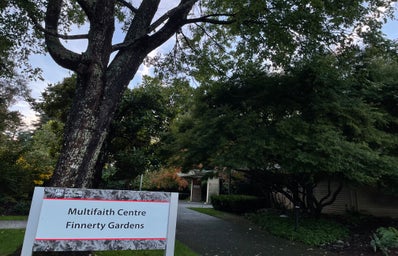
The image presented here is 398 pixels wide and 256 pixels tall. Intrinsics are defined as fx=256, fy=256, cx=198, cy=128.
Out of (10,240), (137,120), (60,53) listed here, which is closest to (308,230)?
(137,120)

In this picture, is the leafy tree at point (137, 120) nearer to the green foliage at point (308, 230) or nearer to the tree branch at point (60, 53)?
the tree branch at point (60, 53)

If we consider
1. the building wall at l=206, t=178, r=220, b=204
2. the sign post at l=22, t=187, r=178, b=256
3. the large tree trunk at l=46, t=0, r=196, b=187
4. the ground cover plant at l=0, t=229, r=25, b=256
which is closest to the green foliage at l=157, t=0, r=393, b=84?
the large tree trunk at l=46, t=0, r=196, b=187

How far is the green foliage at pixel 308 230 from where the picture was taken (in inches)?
287

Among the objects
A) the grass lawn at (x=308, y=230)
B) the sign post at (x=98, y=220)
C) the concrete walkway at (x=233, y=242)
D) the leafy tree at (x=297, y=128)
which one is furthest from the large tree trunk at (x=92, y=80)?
the grass lawn at (x=308, y=230)

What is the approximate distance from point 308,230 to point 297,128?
10.5 feet

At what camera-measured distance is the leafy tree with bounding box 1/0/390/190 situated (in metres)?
4.05

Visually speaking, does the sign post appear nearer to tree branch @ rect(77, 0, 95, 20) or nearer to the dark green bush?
tree branch @ rect(77, 0, 95, 20)

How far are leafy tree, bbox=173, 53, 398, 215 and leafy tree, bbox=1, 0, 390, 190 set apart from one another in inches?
→ 50.4

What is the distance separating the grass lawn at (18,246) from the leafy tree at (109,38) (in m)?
1.82

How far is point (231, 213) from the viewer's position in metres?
13.4

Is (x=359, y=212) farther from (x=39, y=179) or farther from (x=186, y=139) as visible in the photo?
(x=39, y=179)

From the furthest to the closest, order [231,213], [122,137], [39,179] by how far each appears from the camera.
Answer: [231,213] → [39,179] → [122,137]

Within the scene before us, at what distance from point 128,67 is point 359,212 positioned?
1096 cm

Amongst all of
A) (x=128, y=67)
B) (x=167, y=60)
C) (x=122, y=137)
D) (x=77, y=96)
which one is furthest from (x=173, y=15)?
(x=122, y=137)
